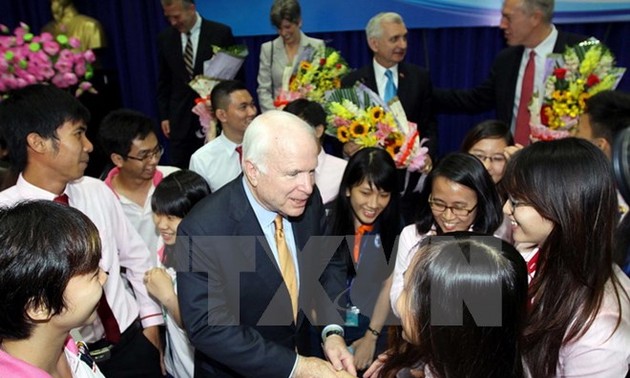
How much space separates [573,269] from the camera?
141cm

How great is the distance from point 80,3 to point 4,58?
3166 millimetres

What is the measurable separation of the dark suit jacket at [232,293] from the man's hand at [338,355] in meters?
0.13

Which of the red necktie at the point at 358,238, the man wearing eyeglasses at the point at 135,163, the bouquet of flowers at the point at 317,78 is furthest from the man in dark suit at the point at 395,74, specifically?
the man wearing eyeglasses at the point at 135,163

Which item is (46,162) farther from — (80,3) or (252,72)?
(80,3)

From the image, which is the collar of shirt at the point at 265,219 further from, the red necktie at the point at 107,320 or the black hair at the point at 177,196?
the red necktie at the point at 107,320

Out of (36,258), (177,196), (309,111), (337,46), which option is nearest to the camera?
(36,258)

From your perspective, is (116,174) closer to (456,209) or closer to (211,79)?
(211,79)

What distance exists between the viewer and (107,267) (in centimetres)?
216

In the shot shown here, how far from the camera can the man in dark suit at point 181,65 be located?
4566 millimetres

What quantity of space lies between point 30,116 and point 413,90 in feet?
8.46

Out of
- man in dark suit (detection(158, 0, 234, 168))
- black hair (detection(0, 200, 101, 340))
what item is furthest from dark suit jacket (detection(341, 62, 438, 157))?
black hair (detection(0, 200, 101, 340))

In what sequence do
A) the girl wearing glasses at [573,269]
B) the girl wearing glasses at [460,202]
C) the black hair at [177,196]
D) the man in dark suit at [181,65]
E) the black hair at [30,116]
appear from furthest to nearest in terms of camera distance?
1. the man in dark suit at [181,65]
2. the black hair at [177,196]
3. the girl wearing glasses at [460,202]
4. the black hair at [30,116]
5. the girl wearing glasses at [573,269]

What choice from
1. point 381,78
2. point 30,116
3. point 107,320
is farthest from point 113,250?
point 381,78

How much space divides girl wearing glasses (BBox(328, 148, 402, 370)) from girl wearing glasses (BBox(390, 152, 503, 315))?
1.19 feet
